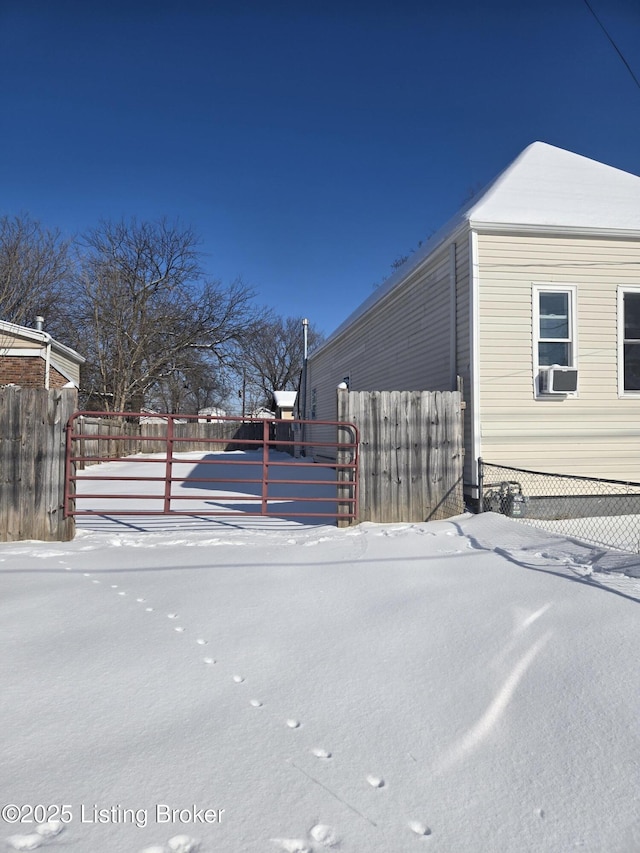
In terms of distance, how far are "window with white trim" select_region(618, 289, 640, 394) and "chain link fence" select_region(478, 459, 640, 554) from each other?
157 centimetres

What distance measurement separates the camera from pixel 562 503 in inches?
297

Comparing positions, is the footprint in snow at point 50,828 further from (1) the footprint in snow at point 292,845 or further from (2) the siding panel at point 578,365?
(2) the siding panel at point 578,365

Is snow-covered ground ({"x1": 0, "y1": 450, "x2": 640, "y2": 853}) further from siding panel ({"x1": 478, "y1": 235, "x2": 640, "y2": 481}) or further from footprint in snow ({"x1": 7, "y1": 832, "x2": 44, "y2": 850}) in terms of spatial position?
siding panel ({"x1": 478, "y1": 235, "x2": 640, "y2": 481})

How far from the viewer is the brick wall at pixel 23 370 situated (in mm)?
14961

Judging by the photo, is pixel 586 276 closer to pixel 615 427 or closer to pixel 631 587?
pixel 615 427

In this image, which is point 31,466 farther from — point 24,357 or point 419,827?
point 24,357

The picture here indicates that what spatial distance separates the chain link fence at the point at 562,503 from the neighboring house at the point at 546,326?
0.20 m

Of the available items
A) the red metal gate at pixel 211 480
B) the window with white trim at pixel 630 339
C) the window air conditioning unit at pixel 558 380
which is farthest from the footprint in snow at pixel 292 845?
the window with white trim at pixel 630 339

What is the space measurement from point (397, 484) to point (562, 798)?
489 centimetres

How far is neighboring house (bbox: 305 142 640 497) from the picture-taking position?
7.47 m

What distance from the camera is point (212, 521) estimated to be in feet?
23.0

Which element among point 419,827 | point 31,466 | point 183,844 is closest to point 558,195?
point 31,466

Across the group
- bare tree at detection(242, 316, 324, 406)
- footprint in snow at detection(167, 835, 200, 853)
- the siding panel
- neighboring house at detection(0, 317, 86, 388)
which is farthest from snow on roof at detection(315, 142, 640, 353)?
bare tree at detection(242, 316, 324, 406)

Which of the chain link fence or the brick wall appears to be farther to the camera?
the brick wall
